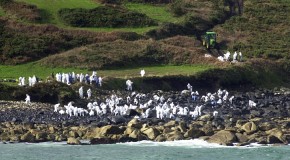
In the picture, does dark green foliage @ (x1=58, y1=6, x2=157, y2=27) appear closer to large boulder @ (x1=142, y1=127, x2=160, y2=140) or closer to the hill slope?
the hill slope

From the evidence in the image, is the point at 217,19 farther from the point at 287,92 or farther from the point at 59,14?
the point at 287,92

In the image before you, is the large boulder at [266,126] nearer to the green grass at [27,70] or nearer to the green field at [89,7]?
the green grass at [27,70]

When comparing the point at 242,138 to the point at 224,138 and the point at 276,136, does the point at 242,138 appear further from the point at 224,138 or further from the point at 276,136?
the point at 276,136

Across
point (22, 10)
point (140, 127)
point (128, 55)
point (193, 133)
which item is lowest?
point (193, 133)

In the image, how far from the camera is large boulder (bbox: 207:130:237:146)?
37688 millimetres

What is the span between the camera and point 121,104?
54531 mm

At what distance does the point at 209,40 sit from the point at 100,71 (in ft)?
62.8

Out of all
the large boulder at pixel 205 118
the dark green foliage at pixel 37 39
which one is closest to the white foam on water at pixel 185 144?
the large boulder at pixel 205 118

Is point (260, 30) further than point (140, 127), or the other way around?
point (260, 30)

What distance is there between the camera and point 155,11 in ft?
315

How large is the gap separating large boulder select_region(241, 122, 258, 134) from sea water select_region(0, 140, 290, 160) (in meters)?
2.30

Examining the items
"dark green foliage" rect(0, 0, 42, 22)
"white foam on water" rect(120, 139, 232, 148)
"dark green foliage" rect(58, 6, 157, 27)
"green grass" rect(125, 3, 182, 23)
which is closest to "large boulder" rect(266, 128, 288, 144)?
"white foam on water" rect(120, 139, 232, 148)

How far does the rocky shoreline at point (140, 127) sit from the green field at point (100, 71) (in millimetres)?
15110

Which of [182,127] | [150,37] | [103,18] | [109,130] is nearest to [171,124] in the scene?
[182,127]
